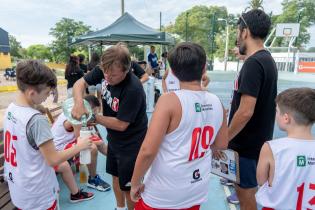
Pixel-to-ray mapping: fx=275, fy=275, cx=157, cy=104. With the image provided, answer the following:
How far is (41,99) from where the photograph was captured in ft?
5.52

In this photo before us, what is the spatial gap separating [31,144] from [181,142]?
0.89 metres

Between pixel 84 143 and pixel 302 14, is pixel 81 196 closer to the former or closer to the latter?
pixel 84 143

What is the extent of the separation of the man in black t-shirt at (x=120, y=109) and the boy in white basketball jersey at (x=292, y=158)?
990 mm

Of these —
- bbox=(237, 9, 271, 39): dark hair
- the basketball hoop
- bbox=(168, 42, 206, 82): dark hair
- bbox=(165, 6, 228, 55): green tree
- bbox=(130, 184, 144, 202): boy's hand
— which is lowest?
bbox=(130, 184, 144, 202): boy's hand

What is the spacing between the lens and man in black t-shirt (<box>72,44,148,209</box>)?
6.61ft

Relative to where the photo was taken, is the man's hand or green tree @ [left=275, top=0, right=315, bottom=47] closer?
the man's hand

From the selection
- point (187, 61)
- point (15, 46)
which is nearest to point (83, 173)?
point (187, 61)

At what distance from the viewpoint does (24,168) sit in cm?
170

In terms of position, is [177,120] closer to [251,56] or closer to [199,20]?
[251,56]

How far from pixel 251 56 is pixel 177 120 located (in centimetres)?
93

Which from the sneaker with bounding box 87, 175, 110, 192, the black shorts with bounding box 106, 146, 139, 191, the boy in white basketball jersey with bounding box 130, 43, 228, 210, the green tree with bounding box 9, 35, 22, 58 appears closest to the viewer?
the boy in white basketball jersey with bounding box 130, 43, 228, 210

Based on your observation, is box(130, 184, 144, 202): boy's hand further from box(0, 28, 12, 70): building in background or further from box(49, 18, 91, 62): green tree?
box(49, 18, 91, 62): green tree

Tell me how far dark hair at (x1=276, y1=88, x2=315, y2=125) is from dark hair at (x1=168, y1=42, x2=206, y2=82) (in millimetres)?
540

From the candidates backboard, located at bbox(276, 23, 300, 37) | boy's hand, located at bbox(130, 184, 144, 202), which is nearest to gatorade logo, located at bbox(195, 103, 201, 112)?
boy's hand, located at bbox(130, 184, 144, 202)
